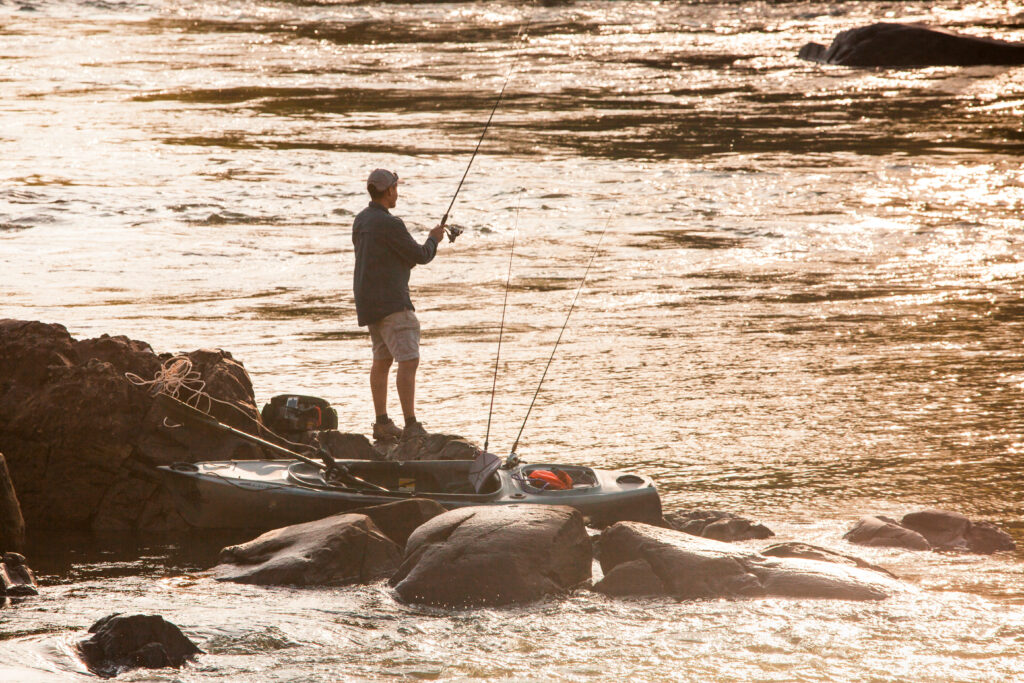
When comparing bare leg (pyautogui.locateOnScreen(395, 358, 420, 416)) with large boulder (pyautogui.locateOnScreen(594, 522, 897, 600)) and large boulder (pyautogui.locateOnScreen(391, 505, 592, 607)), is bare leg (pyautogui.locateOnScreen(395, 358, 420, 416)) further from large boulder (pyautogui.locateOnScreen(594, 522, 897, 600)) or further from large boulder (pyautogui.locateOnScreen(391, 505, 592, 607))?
large boulder (pyautogui.locateOnScreen(594, 522, 897, 600))

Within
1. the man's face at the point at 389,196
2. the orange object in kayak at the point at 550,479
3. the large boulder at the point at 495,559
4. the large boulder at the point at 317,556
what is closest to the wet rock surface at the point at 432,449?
the orange object in kayak at the point at 550,479

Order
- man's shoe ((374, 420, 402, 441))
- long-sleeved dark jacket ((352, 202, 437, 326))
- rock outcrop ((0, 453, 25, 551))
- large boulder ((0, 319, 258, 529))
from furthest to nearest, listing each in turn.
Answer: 1. man's shoe ((374, 420, 402, 441))
2. long-sleeved dark jacket ((352, 202, 437, 326))
3. large boulder ((0, 319, 258, 529))
4. rock outcrop ((0, 453, 25, 551))

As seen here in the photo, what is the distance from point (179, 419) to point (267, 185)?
11.4 metres

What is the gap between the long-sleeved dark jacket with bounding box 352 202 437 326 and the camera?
27.1ft

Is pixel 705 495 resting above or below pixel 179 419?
below

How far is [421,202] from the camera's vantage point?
1808cm

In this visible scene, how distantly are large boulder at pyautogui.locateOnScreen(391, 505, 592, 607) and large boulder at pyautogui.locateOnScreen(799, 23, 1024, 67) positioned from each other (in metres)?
27.3

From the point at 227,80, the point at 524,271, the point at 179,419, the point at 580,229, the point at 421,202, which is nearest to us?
the point at 179,419

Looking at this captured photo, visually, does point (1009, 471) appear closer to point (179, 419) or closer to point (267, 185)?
point (179, 419)

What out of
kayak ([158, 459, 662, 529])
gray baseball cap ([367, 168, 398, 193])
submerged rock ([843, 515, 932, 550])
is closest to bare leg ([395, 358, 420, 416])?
kayak ([158, 459, 662, 529])

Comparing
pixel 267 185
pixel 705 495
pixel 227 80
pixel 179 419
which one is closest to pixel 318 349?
pixel 179 419

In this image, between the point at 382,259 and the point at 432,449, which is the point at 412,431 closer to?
the point at 432,449

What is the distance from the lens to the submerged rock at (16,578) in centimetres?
690

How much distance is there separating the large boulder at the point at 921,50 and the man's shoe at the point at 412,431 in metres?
26.2
